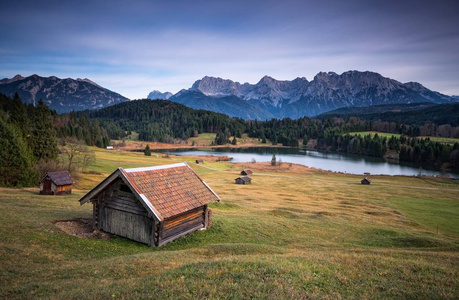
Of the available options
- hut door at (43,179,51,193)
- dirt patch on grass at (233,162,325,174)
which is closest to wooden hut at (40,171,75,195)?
hut door at (43,179,51,193)

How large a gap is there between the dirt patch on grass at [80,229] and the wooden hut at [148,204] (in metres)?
0.74

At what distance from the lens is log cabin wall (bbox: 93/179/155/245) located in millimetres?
20016

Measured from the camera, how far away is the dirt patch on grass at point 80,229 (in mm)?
20344

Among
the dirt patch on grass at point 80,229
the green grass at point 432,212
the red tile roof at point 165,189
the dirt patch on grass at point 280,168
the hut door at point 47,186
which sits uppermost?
the red tile roof at point 165,189

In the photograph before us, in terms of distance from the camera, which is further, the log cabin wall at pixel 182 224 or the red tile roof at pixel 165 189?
the log cabin wall at pixel 182 224

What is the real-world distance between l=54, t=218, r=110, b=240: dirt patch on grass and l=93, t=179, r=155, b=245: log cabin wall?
733 mm

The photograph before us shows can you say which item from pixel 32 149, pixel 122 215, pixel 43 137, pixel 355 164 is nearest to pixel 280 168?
pixel 355 164

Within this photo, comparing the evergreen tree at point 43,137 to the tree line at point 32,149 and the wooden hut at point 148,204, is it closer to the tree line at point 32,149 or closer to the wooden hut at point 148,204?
the tree line at point 32,149

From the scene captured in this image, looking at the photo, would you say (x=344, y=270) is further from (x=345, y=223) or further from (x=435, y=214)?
(x=435, y=214)

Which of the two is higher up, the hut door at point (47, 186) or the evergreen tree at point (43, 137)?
the evergreen tree at point (43, 137)

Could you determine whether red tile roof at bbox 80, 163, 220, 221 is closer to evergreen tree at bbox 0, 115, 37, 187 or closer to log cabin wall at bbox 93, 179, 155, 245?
log cabin wall at bbox 93, 179, 155, 245

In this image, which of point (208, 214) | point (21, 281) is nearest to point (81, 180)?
point (208, 214)

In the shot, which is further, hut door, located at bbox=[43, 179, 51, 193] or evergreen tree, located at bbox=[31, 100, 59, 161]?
evergreen tree, located at bbox=[31, 100, 59, 161]

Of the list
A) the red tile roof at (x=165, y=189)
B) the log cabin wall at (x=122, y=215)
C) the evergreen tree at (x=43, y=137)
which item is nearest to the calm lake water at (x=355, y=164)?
the evergreen tree at (x=43, y=137)
